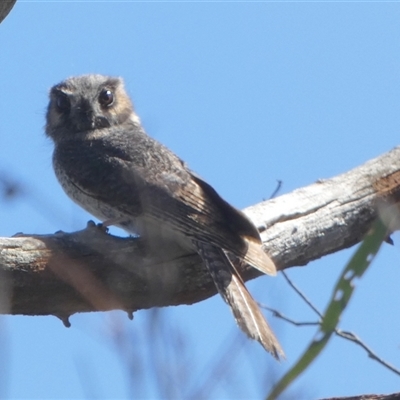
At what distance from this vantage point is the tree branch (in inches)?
124

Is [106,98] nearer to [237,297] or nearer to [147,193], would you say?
[147,193]

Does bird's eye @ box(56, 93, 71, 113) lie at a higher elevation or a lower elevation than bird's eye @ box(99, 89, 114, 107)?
lower

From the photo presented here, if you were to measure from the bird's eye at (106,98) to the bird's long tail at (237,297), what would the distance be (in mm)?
2092

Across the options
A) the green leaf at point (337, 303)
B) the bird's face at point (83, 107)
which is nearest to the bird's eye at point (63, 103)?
the bird's face at point (83, 107)

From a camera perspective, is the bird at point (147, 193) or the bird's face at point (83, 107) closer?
the bird at point (147, 193)

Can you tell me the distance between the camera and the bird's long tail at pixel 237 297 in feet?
10.2

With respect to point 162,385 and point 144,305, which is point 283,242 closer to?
point 144,305

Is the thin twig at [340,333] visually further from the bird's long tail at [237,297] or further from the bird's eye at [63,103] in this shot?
the bird's eye at [63,103]

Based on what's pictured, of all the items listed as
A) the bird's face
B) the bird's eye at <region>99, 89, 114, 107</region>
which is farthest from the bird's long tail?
the bird's eye at <region>99, 89, 114, 107</region>

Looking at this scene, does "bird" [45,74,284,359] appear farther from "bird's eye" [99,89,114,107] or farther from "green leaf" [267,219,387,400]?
"green leaf" [267,219,387,400]

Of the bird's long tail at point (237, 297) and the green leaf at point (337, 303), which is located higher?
the green leaf at point (337, 303)

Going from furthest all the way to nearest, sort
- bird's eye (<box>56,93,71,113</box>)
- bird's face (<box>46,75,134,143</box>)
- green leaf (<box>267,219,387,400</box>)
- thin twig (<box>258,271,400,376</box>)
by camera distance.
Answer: bird's eye (<box>56,93,71,113</box>), bird's face (<box>46,75,134,143</box>), thin twig (<box>258,271,400,376</box>), green leaf (<box>267,219,387,400</box>)

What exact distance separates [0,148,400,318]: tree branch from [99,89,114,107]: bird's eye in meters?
1.89

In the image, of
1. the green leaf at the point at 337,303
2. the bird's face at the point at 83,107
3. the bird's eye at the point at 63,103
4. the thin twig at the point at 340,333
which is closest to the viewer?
the green leaf at the point at 337,303
